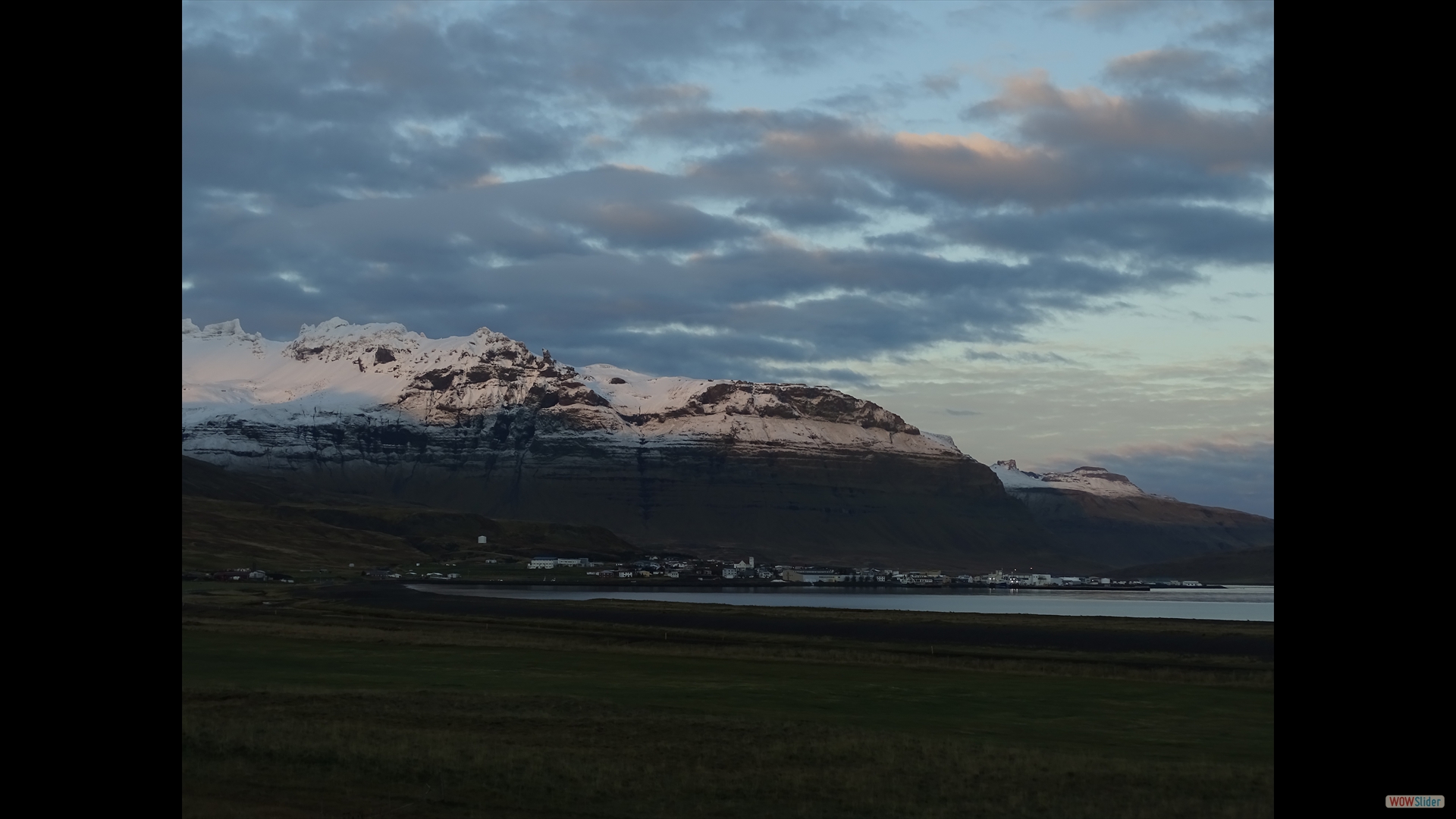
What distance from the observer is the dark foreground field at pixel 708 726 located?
2934cm

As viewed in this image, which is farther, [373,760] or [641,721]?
[641,721]

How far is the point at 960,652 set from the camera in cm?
7944
